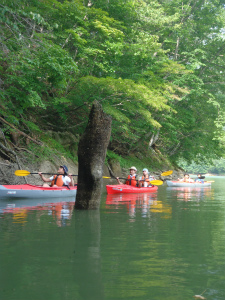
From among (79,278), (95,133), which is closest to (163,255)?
(79,278)

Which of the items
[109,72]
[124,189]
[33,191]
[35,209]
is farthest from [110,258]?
[109,72]

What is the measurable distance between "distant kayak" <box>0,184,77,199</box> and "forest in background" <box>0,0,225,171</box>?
2.80 metres

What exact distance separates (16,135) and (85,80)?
12.0ft

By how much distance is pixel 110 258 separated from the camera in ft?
14.4

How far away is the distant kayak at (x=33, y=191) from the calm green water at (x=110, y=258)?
3.12 meters

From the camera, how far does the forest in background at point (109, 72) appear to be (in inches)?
488

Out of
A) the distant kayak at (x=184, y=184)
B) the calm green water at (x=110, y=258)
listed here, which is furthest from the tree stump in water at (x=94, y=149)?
the distant kayak at (x=184, y=184)

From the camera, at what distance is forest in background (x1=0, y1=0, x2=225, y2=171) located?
12.4 meters

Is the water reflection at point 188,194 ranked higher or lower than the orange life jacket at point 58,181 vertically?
lower

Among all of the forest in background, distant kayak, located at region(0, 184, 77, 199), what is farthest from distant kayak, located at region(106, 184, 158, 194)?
the forest in background

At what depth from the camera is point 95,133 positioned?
7.97 metres

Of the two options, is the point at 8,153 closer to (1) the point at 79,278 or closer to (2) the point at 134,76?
(2) the point at 134,76

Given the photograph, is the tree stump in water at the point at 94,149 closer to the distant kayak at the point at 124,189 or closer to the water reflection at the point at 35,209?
the water reflection at the point at 35,209

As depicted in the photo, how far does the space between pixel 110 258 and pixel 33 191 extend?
22.7 feet
